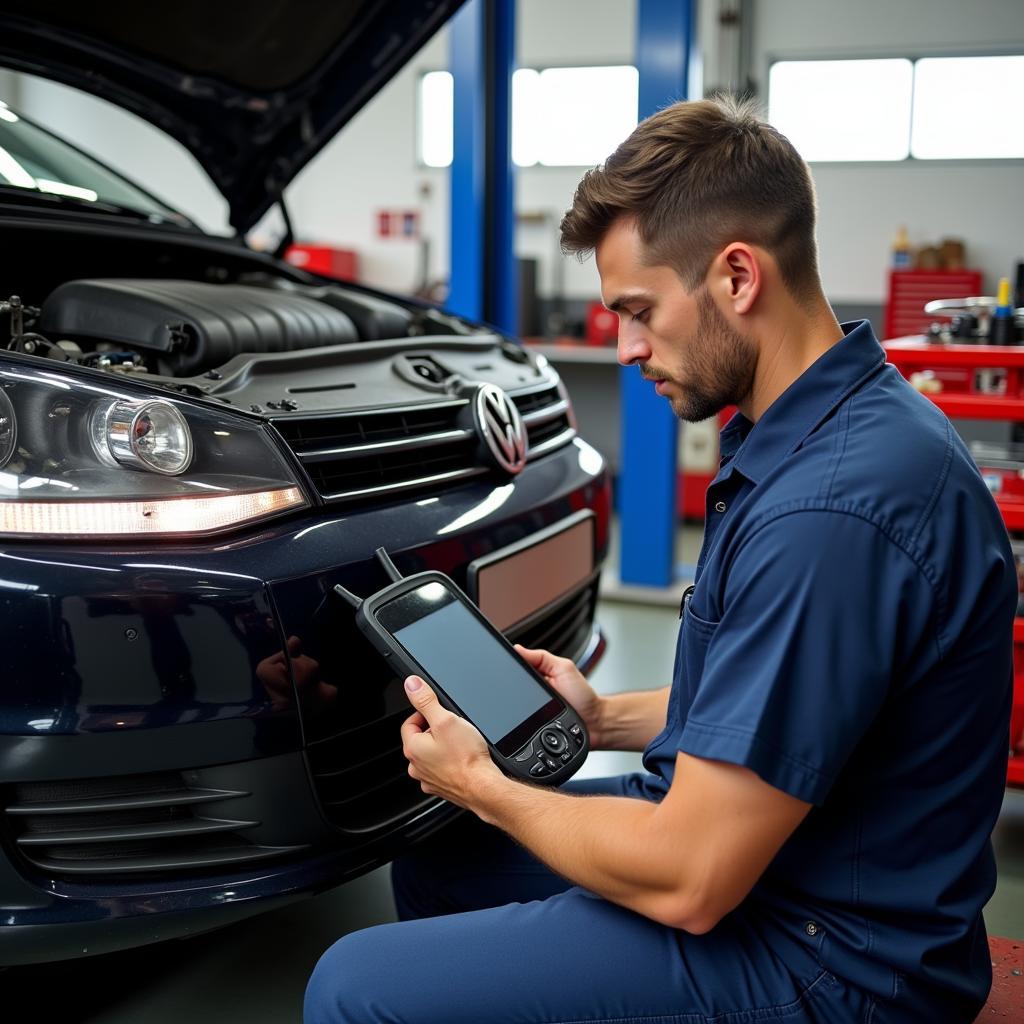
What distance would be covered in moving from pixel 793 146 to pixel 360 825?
0.92 m

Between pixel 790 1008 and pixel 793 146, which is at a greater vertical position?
pixel 793 146

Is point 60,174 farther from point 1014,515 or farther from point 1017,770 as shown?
point 1017,770

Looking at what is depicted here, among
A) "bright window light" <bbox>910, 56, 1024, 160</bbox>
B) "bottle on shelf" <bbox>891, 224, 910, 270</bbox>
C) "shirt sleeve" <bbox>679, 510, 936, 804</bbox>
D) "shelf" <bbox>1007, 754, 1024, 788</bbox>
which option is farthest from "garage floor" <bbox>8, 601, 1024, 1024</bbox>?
"bright window light" <bbox>910, 56, 1024, 160</bbox>

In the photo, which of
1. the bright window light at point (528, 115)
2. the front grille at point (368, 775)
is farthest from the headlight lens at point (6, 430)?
the bright window light at point (528, 115)

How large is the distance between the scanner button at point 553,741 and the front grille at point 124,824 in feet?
1.13

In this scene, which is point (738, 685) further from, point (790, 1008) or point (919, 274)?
point (919, 274)

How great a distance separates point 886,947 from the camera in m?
0.94

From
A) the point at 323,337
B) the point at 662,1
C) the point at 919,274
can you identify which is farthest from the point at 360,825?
the point at 919,274

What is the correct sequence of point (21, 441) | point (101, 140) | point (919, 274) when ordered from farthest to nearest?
point (101, 140), point (919, 274), point (21, 441)

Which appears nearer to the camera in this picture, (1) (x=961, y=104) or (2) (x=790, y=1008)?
(2) (x=790, y=1008)

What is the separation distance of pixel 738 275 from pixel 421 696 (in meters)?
0.53

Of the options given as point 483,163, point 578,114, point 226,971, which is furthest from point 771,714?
point 578,114

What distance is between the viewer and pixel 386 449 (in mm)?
1533

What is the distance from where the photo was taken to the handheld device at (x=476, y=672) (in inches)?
47.9
